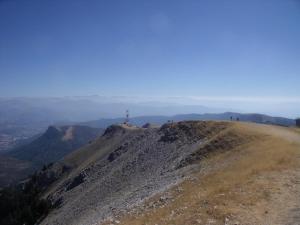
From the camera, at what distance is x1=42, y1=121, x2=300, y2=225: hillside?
22875 millimetres

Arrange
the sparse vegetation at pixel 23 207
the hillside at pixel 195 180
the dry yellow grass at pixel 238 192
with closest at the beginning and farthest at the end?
the dry yellow grass at pixel 238 192 < the hillside at pixel 195 180 < the sparse vegetation at pixel 23 207

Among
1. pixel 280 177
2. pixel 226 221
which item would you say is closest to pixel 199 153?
pixel 280 177

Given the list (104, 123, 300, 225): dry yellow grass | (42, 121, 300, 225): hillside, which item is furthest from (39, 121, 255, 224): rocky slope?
(104, 123, 300, 225): dry yellow grass

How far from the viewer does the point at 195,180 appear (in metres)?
33.2

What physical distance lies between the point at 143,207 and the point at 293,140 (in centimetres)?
2345

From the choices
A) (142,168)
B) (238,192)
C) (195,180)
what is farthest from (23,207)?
(238,192)

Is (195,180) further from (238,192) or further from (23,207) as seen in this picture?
(23,207)

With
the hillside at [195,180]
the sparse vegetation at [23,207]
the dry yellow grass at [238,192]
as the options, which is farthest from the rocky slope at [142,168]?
the dry yellow grass at [238,192]

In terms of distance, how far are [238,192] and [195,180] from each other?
26.9ft

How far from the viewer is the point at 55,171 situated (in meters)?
116

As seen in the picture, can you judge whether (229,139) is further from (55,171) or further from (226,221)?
(55,171)

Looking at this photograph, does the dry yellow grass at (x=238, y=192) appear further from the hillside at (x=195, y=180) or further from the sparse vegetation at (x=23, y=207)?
the sparse vegetation at (x=23, y=207)

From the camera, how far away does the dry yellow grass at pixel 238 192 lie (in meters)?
21.7

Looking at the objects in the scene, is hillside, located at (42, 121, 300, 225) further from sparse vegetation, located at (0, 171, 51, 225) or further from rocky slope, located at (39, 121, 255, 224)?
sparse vegetation, located at (0, 171, 51, 225)
